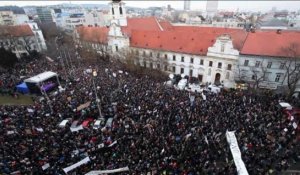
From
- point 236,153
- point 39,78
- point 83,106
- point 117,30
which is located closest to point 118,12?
point 117,30

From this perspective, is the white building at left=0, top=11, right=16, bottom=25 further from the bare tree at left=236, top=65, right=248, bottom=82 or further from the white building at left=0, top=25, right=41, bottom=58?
the bare tree at left=236, top=65, right=248, bottom=82

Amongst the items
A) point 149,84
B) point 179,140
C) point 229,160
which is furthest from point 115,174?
point 149,84

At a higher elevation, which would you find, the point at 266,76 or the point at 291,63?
the point at 291,63

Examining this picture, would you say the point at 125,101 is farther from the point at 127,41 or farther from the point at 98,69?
the point at 127,41

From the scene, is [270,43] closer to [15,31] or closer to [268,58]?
[268,58]

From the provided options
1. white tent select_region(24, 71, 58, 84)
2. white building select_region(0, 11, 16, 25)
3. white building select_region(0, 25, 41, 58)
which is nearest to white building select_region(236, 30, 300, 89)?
white tent select_region(24, 71, 58, 84)

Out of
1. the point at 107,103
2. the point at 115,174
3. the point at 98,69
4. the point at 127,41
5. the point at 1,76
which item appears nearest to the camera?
the point at 115,174
